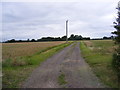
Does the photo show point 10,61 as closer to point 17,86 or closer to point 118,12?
point 17,86

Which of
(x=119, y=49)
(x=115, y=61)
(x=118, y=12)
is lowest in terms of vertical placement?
(x=115, y=61)

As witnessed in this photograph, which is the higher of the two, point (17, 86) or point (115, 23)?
point (115, 23)

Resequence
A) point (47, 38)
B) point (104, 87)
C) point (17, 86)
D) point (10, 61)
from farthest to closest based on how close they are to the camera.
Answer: point (47, 38) < point (10, 61) < point (17, 86) < point (104, 87)

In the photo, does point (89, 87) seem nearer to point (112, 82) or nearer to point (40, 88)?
point (112, 82)

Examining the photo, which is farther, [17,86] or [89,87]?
[17,86]

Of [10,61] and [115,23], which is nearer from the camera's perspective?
[115,23]

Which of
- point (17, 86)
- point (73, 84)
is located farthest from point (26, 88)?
point (73, 84)

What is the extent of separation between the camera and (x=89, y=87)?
6176 mm

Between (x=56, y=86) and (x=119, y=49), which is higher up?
(x=119, y=49)

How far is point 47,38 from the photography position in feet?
469

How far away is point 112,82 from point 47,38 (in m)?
137

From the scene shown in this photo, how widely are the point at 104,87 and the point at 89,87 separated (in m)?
0.63

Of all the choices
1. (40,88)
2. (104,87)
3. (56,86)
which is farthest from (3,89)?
(104,87)

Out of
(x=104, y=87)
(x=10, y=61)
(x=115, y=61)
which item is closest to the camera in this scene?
(x=104, y=87)
